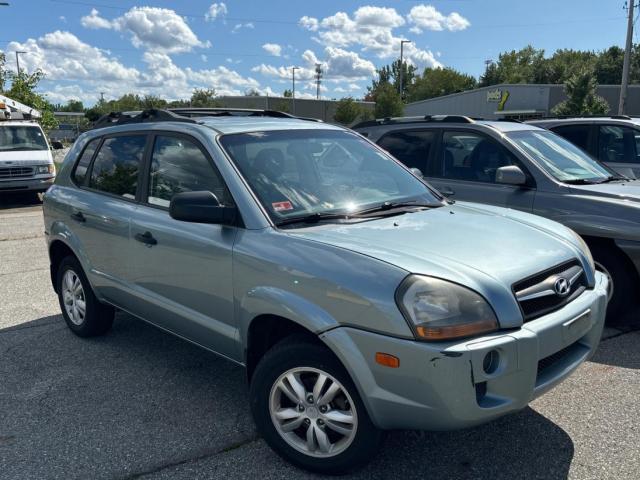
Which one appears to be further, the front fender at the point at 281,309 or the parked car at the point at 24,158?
the parked car at the point at 24,158

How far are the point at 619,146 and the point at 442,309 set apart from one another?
250 inches

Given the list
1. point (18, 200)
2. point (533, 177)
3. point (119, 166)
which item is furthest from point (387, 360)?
point (18, 200)

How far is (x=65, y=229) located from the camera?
4738mm

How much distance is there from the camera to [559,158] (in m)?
5.69

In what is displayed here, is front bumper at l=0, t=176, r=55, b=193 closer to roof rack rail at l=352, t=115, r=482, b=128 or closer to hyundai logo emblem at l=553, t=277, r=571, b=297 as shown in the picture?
roof rack rail at l=352, t=115, r=482, b=128

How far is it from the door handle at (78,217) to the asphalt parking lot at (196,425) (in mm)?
1031

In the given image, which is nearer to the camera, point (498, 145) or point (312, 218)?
point (312, 218)

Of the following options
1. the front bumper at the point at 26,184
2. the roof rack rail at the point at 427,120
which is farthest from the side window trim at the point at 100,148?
the front bumper at the point at 26,184

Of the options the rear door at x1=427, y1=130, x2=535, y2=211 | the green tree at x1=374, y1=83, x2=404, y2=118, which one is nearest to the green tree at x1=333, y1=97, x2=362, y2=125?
the green tree at x1=374, y1=83, x2=404, y2=118

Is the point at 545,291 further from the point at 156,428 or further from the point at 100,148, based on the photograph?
the point at 100,148

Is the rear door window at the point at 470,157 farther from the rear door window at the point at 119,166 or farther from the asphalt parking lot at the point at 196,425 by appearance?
the rear door window at the point at 119,166

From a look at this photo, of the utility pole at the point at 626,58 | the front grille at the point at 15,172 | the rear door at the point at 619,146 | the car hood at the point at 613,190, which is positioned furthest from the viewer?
the utility pole at the point at 626,58

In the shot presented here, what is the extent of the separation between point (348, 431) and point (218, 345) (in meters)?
1.01

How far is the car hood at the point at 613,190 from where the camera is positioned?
4.85 m
